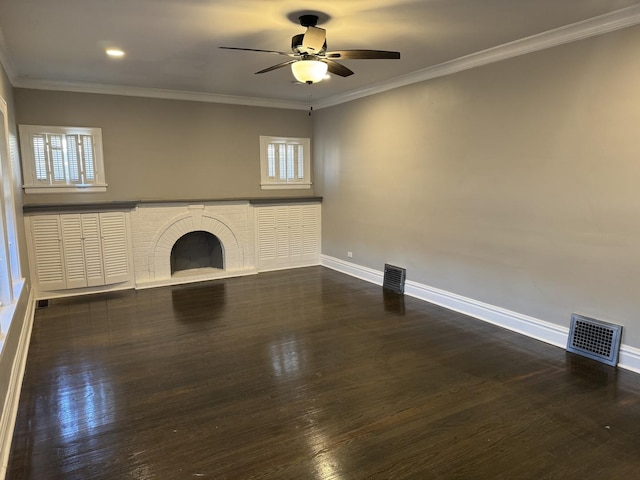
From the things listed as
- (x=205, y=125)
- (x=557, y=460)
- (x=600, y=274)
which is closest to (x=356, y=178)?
(x=205, y=125)

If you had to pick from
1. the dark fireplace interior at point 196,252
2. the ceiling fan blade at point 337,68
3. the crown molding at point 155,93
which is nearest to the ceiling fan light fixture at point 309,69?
the ceiling fan blade at point 337,68

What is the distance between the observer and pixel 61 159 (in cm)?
527

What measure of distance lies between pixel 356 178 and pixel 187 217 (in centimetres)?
246

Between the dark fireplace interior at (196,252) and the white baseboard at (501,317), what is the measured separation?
2.49m

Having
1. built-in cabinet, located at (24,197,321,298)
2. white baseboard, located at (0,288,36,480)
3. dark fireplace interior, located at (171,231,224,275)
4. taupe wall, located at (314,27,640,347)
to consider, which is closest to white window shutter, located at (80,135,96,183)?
built-in cabinet, located at (24,197,321,298)

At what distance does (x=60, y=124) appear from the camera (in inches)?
204

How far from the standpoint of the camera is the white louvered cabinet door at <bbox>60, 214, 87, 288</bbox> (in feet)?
16.8

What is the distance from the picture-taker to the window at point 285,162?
21.7ft

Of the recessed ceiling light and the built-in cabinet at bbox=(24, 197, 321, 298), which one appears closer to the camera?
the recessed ceiling light

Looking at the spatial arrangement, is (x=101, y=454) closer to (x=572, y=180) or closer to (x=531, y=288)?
(x=531, y=288)

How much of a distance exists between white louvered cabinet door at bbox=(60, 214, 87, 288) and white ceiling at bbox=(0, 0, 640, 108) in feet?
5.51

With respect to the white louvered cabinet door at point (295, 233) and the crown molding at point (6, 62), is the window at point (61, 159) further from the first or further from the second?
the white louvered cabinet door at point (295, 233)

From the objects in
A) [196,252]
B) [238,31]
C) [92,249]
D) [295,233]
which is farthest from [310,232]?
[238,31]

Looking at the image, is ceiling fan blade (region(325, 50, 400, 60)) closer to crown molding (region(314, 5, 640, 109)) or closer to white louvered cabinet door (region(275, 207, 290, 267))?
crown molding (region(314, 5, 640, 109))
